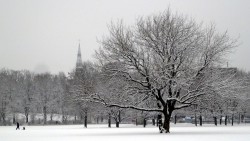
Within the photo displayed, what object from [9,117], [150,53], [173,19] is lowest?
[9,117]

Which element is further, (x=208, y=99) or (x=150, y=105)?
(x=150, y=105)

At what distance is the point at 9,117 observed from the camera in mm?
110625

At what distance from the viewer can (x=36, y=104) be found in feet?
368

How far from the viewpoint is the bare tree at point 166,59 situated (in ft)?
140

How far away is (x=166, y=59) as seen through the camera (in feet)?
139

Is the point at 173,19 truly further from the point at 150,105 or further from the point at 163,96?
the point at 150,105

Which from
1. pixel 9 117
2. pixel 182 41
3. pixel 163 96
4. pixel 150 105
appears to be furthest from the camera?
pixel 9 117

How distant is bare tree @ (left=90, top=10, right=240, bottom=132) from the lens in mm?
42656

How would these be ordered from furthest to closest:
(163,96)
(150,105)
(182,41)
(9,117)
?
(9,117)
(150,105)
(163,96)
(182,41)

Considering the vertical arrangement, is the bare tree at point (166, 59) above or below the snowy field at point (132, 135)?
above

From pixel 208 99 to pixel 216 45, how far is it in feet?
18.2

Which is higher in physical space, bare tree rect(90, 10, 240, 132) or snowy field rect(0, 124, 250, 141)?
bare tree rect(90, 10, 240, 132)

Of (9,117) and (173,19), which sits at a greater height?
(173,19)

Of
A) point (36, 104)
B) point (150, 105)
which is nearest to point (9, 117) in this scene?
point (36, 104)
